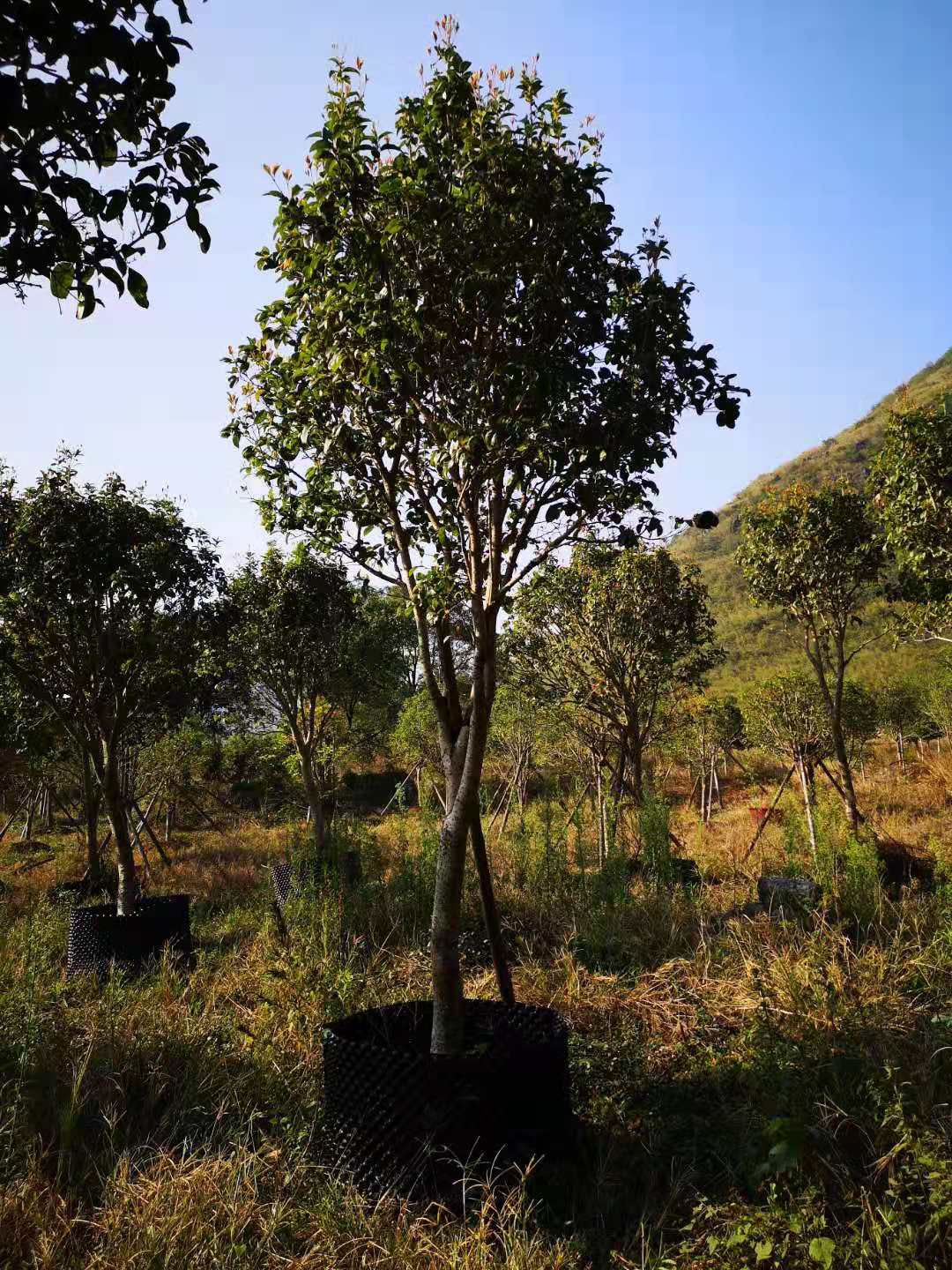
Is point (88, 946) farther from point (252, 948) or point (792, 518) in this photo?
point (792, 518)

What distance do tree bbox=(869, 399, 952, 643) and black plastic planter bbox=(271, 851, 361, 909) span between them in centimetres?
811

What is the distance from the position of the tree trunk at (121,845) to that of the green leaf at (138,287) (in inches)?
285

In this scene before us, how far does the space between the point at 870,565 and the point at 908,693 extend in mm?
21995

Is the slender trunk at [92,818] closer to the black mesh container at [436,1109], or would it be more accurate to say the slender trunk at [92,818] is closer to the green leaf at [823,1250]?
the black mesh container at [436,1109]

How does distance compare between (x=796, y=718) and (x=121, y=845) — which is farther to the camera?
(x=796, y=718)

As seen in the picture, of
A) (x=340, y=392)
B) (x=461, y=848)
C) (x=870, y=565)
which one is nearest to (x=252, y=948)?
(x=461, y=848)

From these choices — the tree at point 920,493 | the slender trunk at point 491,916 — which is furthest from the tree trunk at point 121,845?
the tree at point 920,493

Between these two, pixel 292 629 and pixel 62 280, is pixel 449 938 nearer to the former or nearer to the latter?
pixel 62 280

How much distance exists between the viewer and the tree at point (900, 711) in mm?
28141

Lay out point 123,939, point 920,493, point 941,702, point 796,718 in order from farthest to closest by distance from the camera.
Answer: point 941,702, point 796,718, point 920,493, point 123,939

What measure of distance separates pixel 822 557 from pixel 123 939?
34.1 ft

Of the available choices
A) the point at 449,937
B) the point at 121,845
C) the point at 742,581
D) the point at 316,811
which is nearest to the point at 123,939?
the point at 121,845

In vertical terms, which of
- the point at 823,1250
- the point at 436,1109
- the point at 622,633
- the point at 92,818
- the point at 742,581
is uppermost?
the point at 742,581

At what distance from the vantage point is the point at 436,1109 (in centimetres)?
346
